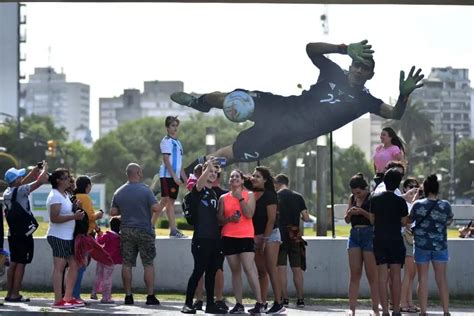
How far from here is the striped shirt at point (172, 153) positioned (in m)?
19.8

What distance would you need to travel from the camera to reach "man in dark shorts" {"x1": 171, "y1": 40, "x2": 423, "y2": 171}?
874 inches

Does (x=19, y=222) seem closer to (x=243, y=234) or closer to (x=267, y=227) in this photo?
(x=243, y=234)

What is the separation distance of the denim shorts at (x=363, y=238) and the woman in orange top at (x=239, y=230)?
1389mm

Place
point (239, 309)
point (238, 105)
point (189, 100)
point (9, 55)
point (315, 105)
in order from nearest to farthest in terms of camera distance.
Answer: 1. point (239, 309)
2. point (315, 105)
3. point (238, 105)
4. point (189, 100)
5. point (9, 55)

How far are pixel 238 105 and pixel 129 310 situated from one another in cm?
690

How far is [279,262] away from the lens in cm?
1759

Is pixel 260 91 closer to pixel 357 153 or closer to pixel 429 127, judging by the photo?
pixel 357 153

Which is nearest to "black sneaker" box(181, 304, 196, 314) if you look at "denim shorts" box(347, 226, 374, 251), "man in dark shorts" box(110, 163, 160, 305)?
"man in dark shorts" box(110, 163, 160, 305)

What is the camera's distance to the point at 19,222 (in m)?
17.7

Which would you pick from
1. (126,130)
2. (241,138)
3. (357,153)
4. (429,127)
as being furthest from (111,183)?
(241,138)

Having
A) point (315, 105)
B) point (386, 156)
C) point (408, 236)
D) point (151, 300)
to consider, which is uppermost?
point (315, 105)

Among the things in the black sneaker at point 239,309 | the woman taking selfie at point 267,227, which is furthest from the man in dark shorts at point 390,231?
the black sneaker at point 239,309

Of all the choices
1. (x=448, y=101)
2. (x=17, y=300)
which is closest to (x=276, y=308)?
(x=17, y=300)

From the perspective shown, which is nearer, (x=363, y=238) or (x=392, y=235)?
(x=392, y=235)
